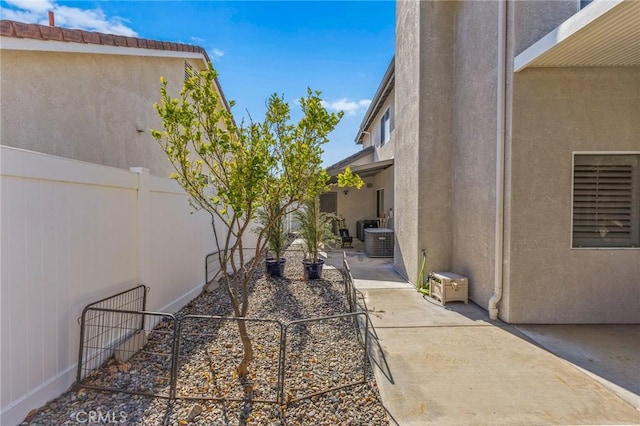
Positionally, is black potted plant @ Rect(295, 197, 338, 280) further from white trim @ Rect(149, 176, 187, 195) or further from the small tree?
the small tree

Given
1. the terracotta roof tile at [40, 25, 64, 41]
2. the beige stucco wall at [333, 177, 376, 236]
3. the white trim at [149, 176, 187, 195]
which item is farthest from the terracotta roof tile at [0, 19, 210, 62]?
the beige stucco wall at [333, 177, 376, 236]

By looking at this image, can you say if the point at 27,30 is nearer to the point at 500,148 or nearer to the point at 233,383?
the point at 233,383

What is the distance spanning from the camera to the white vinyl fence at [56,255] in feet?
8.11

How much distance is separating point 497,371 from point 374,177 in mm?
11728

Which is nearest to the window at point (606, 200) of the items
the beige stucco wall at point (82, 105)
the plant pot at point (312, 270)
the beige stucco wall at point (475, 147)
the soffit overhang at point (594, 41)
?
the beige stucco wall at point (475, 147)

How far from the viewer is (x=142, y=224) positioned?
425cm

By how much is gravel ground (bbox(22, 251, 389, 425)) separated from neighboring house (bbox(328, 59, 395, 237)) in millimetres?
7799

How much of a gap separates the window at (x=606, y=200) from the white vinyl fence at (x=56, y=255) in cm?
658

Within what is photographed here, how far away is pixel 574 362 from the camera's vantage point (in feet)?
12.1

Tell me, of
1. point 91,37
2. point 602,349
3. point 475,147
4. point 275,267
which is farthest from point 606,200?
point 91,37

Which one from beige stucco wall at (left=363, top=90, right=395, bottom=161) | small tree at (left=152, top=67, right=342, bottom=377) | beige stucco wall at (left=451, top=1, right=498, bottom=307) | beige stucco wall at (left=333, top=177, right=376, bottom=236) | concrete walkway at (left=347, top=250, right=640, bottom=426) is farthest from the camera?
beige stucco wall at (left=333, top=177, right=376, bottom=236)

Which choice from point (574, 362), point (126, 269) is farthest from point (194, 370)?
point (574, 362)

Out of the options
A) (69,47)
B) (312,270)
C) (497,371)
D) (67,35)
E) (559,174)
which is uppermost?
(67,35)

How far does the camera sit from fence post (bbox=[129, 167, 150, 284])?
4.22m
